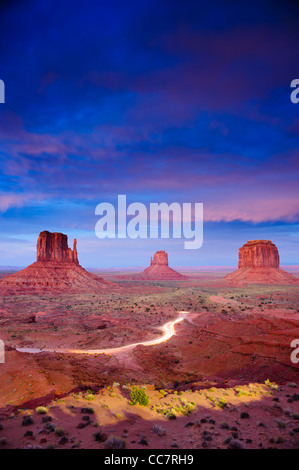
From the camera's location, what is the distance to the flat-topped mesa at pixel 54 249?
343 feet

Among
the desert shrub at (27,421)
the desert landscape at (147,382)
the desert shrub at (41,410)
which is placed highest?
the desert shrub at (27,421)

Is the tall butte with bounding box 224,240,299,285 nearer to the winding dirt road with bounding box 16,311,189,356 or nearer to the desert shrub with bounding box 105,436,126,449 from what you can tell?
the winding dirt road with bounding box 16,311,189,356

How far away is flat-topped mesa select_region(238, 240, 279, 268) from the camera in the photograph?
13438cm

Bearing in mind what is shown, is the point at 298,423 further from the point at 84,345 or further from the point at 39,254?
the point at 39,254

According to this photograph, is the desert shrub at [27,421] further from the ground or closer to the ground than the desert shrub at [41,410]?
further from the ground

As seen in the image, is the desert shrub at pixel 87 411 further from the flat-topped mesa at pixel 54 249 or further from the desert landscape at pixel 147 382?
the flat-topped mesa at pixel 54 249

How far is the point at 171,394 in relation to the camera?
1688 centimetres

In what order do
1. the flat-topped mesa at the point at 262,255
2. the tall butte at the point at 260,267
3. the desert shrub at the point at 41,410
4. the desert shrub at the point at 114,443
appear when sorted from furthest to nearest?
the flat-topped mesa at the point at 262,255
the tall butte at the point at 260,267
the desert shrub at the point at 41,410
the desert shrub at the point at 114,443

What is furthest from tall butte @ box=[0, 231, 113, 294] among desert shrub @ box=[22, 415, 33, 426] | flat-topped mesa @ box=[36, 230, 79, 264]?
desert shrub @ box=[22, 415, 33, 426]

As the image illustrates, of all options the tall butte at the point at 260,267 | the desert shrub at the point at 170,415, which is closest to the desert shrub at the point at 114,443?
the desert shrub at the point at 170,415

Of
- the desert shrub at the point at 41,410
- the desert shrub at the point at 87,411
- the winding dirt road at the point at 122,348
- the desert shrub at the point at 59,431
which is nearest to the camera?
the desert shrub at the point at 59,431

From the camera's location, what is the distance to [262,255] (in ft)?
441

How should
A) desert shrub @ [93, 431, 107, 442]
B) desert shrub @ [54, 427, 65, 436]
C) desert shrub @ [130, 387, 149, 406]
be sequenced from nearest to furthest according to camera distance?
desert shrub @ [93, 431, 107, 442], desert shrub @ [54, 427, 65, 436], desert shrub @ [130, 387, 149, 406]
